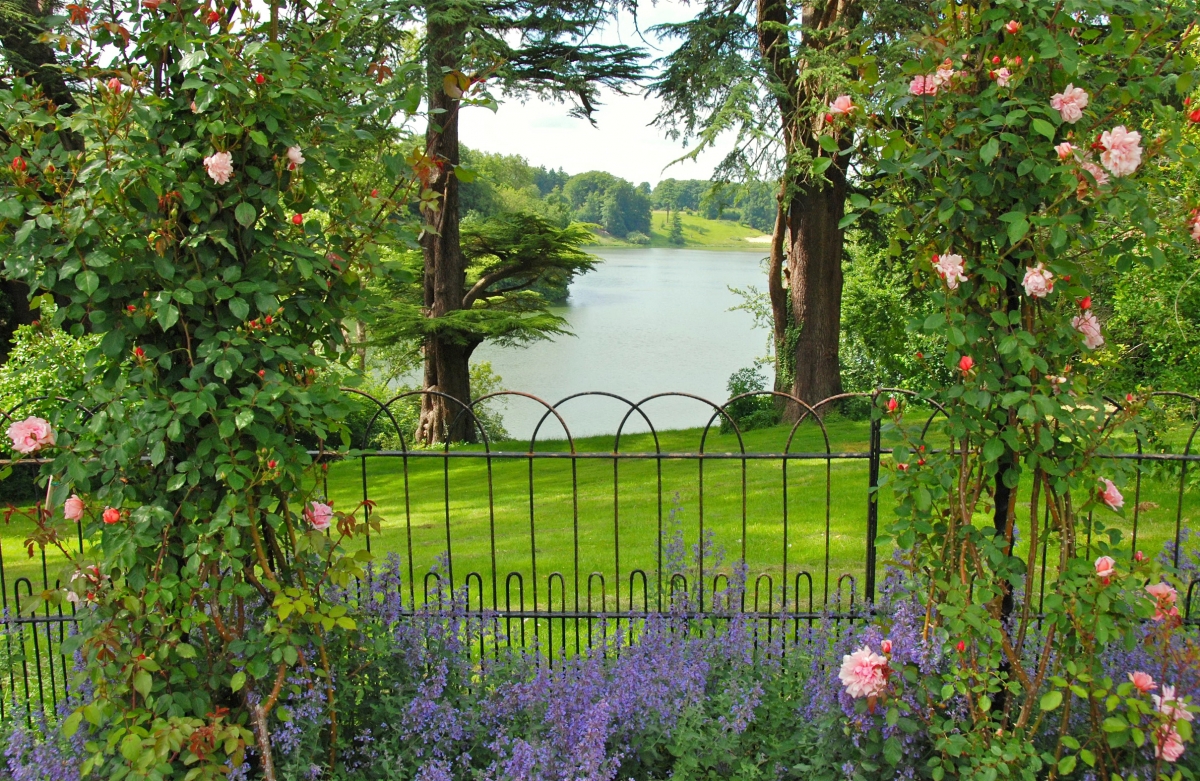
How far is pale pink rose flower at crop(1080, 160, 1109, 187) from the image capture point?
2289 mm

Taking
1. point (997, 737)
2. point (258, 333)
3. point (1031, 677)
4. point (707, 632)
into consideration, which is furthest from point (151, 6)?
point (1031, 677)

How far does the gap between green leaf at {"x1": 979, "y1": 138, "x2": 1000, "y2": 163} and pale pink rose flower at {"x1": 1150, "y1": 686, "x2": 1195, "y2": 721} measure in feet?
5.00

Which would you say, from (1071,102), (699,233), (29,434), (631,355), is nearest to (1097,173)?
(1071,102)

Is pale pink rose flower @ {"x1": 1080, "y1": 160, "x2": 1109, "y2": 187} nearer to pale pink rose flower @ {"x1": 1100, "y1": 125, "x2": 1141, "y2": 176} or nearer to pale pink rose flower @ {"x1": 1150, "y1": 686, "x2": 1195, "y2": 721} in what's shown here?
pale pink rose flower @ {"x1": 1100, "y1": 125, "x2": 1141, "y2": 176}

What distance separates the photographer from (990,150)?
7.22 ft

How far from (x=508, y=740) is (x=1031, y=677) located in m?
1.74

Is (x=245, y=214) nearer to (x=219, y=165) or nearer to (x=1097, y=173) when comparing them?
(x=219, y=165)

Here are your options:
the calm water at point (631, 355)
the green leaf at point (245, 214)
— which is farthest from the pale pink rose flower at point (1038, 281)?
the calm water at point (631, 355)

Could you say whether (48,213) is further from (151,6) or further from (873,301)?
(873,301)

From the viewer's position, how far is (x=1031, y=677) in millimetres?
2896

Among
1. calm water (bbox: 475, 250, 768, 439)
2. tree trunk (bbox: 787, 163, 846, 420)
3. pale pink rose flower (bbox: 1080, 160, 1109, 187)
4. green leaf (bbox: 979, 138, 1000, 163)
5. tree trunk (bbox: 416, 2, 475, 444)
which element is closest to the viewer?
green leaf (bbox: 979, 138, 1000, 163)

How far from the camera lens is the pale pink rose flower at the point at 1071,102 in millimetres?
2260

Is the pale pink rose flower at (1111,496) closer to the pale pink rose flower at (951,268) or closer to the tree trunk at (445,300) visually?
the pale pink rose flower at (951,268)

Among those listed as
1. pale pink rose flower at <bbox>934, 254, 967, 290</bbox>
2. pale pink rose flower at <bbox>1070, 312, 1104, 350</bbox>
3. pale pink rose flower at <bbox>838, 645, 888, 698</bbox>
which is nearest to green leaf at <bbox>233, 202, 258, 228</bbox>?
pale pink rose flower at <bbox>934, 254, 967, 290</bbox>
